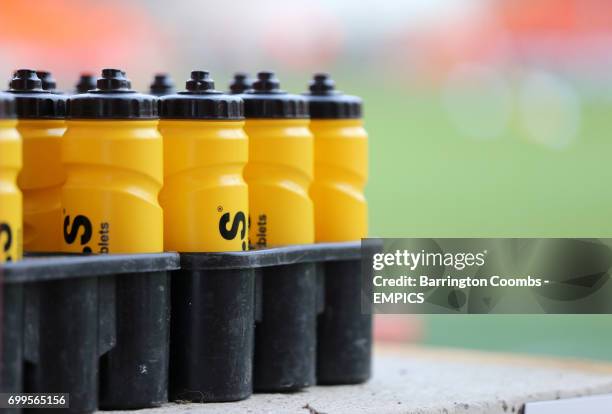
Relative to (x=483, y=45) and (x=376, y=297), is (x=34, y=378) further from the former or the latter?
(x=483, y=45)

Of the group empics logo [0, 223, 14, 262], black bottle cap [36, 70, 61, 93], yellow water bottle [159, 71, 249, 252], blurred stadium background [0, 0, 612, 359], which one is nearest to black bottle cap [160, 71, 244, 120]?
yellow water bottle [159, 71, 249, 252]

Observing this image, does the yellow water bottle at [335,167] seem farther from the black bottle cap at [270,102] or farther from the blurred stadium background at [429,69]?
the blurred stadium background at [429,69]

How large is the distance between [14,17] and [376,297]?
14101 millimetres

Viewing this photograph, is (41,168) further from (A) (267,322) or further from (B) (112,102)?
(A) (267,322)

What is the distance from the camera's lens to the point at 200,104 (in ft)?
11.2

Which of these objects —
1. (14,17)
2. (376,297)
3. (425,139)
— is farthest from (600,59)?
(376,297)

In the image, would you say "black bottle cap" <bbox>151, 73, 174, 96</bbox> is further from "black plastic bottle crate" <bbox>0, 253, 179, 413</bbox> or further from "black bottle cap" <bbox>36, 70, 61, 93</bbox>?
"black plastic bottle crate" <bbox>0, 253, 179, 413</bbox>

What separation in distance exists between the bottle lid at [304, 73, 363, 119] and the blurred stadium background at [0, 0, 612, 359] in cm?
1094

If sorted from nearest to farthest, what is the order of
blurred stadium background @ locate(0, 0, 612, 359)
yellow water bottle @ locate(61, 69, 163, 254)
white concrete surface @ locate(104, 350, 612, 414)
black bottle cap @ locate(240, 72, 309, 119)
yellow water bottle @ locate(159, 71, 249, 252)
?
yellow water bottle @ locate(61, 69, 163, 254) < yellow water bottle @ locate(159, 71, 249, 252) < white concrete surface @ locate(104, 350, 612, 414) < black bottle cap @ locate(240, 72, 309, 119) < blurred stadium background @ locate(0, 0, 612, 359)

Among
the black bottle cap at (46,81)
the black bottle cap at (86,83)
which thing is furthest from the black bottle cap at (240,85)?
the black bottle cap at (46,81)

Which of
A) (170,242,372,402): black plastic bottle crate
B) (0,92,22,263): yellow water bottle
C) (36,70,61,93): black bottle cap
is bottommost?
(170,242,372,402): black plastic bottle crate

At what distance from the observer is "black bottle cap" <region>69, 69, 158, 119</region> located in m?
3.26

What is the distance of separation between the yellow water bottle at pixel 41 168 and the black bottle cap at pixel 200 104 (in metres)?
0.31

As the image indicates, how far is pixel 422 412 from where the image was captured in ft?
11.7
